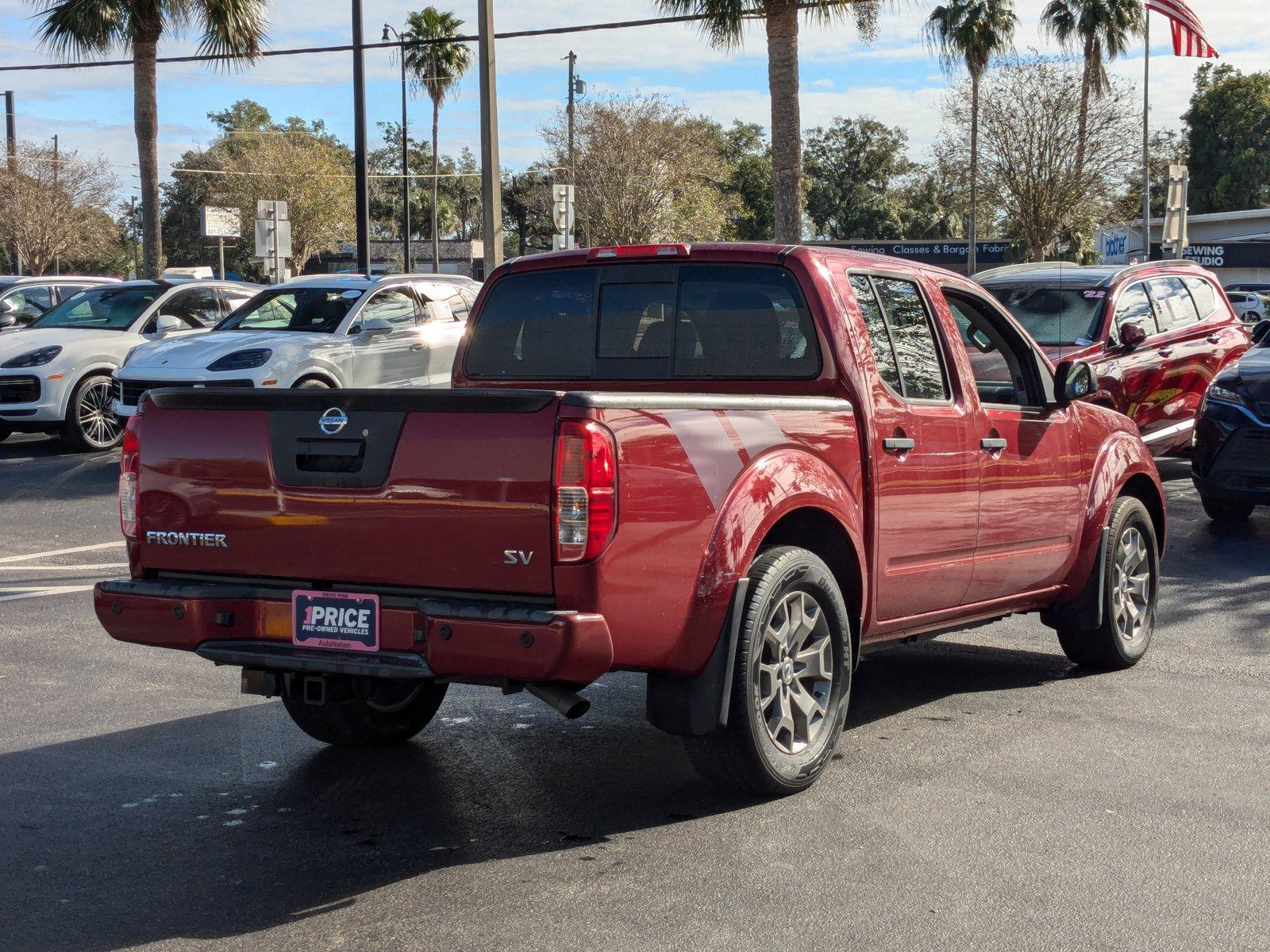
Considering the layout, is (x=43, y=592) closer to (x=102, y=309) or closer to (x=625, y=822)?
(x=625, y=822)

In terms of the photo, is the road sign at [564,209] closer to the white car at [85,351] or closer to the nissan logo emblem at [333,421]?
the white car at [85,351]

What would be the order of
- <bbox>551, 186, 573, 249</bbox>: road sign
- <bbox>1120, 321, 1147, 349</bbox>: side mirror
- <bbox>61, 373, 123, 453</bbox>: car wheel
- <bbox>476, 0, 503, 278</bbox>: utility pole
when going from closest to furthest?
1. <bbox>1120, 321, 1147, 349</bbox>: side mirror
2. <bbox>61, 373, 123, 453</bbox>: car wheel
3. <bbox>476, 0, 503, 278</bbox>: utility pole
4. <bbox>551, 186, 573, 249</bbox>: road sign

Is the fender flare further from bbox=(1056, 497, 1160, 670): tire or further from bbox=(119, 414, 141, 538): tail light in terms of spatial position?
bbox=(1056, 497, 1160, 670): tire

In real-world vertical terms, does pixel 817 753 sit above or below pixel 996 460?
below

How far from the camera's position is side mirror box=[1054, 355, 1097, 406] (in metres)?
6.81

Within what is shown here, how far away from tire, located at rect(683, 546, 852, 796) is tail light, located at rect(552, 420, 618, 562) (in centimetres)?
77

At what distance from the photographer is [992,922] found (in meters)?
4.14

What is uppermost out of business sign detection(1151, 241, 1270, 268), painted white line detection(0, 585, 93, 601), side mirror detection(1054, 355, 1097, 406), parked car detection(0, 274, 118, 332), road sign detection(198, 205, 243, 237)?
road sign detection(198, 205, 243, 237)

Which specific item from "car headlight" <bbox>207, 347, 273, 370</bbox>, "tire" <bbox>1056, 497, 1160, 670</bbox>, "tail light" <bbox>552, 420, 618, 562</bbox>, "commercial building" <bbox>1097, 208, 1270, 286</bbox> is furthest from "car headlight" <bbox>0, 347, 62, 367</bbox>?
"commercial building" <bbox>1097, 208, 1270, 286</bbox>

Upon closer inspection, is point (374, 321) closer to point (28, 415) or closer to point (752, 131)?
point (28, 415)

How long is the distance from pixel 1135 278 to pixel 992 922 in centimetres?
1054

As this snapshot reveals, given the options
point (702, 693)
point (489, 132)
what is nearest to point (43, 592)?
point (702, 693)

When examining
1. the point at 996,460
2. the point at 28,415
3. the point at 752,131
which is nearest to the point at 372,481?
the point at 996,460

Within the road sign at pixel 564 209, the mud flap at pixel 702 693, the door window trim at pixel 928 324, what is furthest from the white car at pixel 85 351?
the mud flap at pixel 702 693
